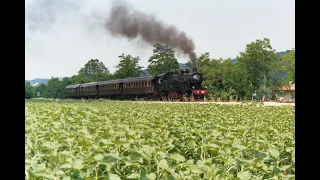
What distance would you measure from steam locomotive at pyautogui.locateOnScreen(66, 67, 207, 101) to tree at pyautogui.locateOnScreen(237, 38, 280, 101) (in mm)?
4897

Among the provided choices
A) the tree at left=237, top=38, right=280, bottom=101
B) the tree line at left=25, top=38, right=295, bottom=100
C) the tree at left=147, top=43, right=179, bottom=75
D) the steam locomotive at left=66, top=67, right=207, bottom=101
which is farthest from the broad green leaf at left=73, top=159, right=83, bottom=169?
the steam locomotive at left=66, top=67, right=207, bottom=101

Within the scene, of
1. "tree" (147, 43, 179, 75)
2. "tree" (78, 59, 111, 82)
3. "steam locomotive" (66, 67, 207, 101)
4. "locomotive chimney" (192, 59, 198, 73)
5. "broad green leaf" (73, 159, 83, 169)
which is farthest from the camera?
"locomotive chimney" (192, 59, 198, 73)

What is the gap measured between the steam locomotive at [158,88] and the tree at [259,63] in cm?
490

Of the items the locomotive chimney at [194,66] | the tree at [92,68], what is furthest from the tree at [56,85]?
the locomotive chimney at [194,66]

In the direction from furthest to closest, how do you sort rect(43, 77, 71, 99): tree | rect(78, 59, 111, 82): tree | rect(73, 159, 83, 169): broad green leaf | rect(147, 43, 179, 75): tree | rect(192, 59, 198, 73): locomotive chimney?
rect(192, 59, 198, 73): locomotive chimney → rect(147, 43, 179, 75): tree → rect(78, 59, 111, 82): tree → rect(43, 77, 71, 99): tree → rect(73, 159, 83, 169): broad green leaf

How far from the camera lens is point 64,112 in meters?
5.76

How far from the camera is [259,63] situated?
14133mm

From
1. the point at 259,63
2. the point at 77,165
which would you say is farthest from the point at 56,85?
the point at 259,63

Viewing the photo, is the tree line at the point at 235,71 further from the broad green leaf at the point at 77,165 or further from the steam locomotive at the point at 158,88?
the broad green leaf at the point at 77,165

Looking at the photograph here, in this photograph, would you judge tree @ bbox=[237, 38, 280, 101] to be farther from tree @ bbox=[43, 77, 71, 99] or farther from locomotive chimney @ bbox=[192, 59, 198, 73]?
tree @ bbox=[43, 77, 71, 99]

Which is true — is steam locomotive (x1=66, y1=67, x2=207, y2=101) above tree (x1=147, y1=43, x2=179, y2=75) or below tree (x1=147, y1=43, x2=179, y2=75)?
below

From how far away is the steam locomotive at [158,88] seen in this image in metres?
19.1

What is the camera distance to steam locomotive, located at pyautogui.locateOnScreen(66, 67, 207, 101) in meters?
19.1
